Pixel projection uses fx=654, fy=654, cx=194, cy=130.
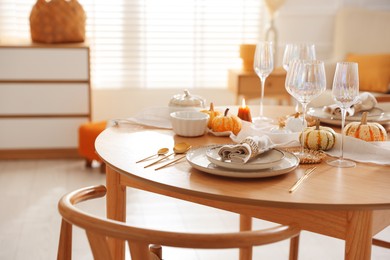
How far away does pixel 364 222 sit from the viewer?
4.53 feet

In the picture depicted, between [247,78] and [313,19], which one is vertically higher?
[313,19]

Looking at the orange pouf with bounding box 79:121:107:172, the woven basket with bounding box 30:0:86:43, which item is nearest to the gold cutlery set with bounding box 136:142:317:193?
the orange pouf with bounding box 79:121:107:172

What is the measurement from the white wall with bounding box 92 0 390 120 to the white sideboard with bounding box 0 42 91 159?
2.82ft

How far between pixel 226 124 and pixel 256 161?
0.41 m

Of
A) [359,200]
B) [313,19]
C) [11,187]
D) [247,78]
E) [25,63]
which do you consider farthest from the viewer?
[313,19]

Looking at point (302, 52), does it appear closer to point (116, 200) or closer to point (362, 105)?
point (362, 105)

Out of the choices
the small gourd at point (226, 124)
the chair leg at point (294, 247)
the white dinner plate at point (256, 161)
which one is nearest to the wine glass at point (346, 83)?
the white dinner plate at point (256, 161)

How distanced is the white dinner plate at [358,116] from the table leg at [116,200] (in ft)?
2.37

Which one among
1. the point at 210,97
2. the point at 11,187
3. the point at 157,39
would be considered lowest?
the point at 11,187

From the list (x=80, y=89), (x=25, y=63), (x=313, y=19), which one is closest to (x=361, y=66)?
(x=313, y=19)

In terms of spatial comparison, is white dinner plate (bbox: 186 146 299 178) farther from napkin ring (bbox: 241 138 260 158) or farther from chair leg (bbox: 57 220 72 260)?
chair leg (bbox: 57 220 72 260)

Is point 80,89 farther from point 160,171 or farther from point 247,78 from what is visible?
point 160,171

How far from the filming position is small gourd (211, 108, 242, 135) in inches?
76.7

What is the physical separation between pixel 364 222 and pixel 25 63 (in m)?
3.07
